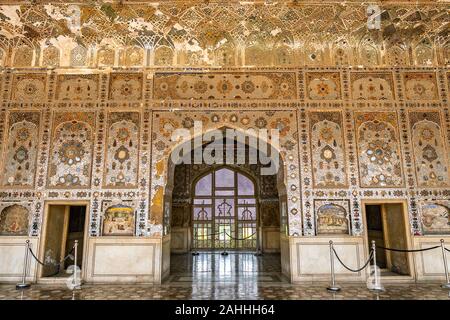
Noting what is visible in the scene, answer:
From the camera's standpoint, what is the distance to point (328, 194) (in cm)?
711

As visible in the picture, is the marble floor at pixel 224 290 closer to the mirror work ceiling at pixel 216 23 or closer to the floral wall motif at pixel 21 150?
the floral wall motif at pixel 21 150

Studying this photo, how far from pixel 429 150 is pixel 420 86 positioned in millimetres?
1495

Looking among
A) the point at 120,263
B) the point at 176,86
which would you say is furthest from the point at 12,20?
the point at 120,263

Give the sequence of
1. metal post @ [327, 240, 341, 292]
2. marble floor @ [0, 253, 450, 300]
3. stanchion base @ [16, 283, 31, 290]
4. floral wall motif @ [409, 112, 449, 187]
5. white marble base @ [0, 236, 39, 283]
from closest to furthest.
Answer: marble floor @ [0, 253, 450, 300] < metal post @ [327, 240, 341, 292] < stanchion base @ [16, 283, 31, 290] < white marble base @ [0, 236, 39, 283] < floral wall motif @ [409, 112, 449, 187]

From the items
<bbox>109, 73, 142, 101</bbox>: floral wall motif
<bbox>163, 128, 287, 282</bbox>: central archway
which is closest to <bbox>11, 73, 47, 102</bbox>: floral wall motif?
<bbox>109, 73, 142, 101</bbox>: floral wall motif

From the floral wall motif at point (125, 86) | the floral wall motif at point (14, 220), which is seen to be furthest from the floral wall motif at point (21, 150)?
the floral wall motif at point (125, 86)

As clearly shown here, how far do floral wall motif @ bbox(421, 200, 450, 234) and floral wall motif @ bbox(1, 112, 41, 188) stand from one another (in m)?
8.34

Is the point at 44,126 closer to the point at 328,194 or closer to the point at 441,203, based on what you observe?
the point at 328,194

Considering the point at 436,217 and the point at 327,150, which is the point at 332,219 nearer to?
the point at 327,150

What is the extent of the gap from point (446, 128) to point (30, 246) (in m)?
9.24

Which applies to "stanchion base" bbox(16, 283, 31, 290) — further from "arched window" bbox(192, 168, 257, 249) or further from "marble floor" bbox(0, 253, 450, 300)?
"arched window" bbox(192, 168, 257, 249)

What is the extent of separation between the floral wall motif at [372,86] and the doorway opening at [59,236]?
6.69 metres

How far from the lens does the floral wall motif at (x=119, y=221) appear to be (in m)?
7.03

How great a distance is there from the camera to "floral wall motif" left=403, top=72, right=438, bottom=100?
24.6ft
